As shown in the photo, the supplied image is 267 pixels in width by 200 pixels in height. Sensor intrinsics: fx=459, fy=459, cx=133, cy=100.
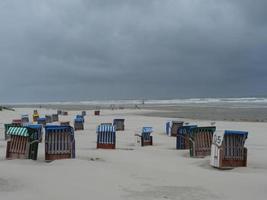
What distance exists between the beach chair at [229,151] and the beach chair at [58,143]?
12.6ft

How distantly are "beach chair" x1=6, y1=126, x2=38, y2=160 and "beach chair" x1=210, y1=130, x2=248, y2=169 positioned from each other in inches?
187

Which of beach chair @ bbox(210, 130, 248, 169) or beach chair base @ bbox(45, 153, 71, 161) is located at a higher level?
beach chair @ bbox(210, 130, 248, 169)

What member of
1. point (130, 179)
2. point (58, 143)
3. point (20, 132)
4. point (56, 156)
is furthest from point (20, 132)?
point (130, 179)

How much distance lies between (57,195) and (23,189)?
78 cm

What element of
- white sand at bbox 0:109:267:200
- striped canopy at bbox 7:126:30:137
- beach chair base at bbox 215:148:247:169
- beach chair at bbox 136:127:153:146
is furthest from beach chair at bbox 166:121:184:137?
striped canopy at bbox 7:126:30:137

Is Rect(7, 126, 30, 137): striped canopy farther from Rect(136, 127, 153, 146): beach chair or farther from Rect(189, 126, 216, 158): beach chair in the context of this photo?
Rect(136, 127, 153, 146): beach chair

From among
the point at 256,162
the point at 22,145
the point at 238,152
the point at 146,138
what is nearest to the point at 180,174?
the point at 238,152

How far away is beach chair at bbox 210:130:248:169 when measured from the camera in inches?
453

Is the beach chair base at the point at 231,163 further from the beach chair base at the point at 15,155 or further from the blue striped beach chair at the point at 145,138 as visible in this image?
the blue striped beach chair at the point at 145,138

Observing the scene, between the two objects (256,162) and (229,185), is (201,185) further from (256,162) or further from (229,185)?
(256,162)

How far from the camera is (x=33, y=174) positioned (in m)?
9.62

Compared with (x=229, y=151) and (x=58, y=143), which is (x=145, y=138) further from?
(x=229, y=151)

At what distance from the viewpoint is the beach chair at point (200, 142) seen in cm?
1358

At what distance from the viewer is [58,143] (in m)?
12.4
